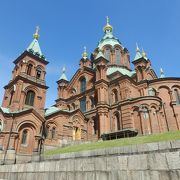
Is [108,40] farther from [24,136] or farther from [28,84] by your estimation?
[24,136]

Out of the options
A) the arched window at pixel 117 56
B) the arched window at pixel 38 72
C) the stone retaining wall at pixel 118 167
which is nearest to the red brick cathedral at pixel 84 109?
the arched window at pixel 38 72

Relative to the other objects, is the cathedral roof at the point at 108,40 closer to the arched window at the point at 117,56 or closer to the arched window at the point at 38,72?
the arched window at the point at 117,56

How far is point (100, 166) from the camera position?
771 cm

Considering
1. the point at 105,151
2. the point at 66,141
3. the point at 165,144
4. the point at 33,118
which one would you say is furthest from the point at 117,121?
the point at 165,144

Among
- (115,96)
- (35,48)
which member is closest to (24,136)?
(115,96)

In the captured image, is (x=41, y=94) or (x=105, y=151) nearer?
(x=105, y=151)

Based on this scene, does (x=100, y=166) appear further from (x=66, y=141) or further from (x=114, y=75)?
(x=114, y=75)

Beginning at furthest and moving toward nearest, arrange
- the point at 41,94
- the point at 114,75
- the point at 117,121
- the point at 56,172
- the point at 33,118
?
the point at 114,75 < the point at 41,94 < the point at 117,121 < the point at 33,118 < the point at 56,172

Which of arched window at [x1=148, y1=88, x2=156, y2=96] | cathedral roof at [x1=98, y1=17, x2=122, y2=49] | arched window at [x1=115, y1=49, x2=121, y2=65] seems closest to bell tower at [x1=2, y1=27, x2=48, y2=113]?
arched window at [x1=115, y1=49, x2=121, y2=65]

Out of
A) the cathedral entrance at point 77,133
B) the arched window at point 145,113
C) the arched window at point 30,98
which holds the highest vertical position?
the arched window at point 30,98

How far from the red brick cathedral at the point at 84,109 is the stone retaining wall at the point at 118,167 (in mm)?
12096

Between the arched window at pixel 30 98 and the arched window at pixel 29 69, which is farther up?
the arched window at pixel 29 69

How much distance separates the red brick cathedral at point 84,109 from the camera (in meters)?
24.4

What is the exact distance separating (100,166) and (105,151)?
406cm
